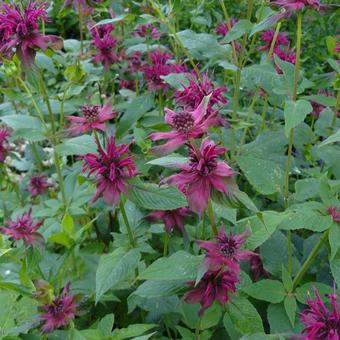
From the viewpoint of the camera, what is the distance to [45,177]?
1814 millimetres

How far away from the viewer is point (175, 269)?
3.02 ft

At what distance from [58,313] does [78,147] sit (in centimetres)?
42

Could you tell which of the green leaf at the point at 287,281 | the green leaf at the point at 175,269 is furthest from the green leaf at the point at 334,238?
the green leaf at the point at 175,269

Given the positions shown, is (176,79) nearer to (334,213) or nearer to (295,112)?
(295,112)

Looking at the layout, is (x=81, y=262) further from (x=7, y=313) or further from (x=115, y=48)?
(x=115, y=48)

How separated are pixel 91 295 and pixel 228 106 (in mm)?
759

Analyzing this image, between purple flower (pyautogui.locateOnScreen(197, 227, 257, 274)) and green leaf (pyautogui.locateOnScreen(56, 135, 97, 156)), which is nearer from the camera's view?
purple flower (pyautogui.locateOnScreen(197, 227, 257, 274))

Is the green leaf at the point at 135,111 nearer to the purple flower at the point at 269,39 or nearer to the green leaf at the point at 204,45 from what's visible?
the green leaf at the point at 204,45

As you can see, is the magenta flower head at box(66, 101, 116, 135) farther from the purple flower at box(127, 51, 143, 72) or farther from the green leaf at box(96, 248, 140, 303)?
the purple flower at box(127, 51, 143, 72)

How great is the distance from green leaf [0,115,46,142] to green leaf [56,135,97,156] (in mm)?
79

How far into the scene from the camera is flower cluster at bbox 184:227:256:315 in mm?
838

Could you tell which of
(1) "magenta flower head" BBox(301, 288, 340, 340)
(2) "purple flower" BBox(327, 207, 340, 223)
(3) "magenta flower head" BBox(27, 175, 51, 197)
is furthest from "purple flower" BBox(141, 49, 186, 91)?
(1) "magenta flower head" BBox(301, 288, 340, 340)

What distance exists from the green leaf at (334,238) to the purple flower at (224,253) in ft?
0.59

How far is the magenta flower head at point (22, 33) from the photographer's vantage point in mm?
1177
